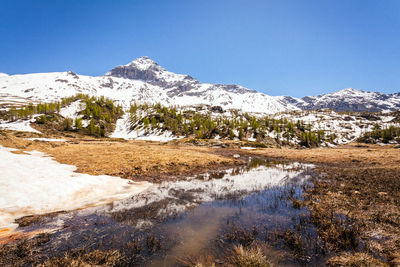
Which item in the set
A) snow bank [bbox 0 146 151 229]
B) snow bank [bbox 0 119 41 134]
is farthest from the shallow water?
snow bank [bbox 0 119 41 134]

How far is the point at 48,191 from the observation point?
481 inches

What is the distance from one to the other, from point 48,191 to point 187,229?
36.7ft

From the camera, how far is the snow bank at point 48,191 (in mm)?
9938

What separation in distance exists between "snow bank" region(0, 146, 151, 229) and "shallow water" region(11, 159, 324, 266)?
1382mm

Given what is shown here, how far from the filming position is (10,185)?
11609 mm

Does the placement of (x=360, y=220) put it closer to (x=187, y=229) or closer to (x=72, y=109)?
(x=187, y=229)

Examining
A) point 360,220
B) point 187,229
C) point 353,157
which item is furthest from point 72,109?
point 360,220

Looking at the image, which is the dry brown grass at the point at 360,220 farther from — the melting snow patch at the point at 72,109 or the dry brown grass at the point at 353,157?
the melting snow patch at the point at 72,109

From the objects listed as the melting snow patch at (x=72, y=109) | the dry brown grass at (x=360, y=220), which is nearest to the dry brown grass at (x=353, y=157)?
the dry brown grass at (x=360, y=220)

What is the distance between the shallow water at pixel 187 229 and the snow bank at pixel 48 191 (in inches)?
54.4

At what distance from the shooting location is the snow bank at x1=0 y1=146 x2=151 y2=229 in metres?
9.94

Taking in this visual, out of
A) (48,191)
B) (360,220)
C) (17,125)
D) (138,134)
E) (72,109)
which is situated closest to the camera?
(360,220)

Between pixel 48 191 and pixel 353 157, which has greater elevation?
pixel 48 191

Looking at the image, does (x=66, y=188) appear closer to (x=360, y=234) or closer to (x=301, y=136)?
(x=360, y=234)
